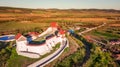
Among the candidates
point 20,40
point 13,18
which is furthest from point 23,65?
point 13,18

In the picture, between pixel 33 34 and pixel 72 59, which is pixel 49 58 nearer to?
pixel 72 59

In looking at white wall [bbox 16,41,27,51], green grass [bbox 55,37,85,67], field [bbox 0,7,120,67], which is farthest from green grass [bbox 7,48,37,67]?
green grass [bbox 55,37,85,67]

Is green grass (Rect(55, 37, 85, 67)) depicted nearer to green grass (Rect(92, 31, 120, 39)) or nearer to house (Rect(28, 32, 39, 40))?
house (Rect(28, 32, 39, 40))

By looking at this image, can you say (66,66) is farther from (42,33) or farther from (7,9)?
(7,9)

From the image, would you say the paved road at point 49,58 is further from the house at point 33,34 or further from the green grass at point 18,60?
the house at point 33,34

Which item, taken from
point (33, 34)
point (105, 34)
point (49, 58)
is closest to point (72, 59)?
point (49, 58)

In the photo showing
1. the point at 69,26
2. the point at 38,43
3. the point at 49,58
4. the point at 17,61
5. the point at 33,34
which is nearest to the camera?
the point at 17,61
